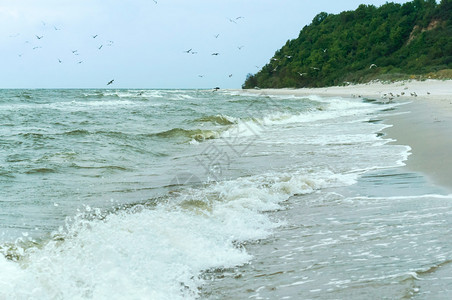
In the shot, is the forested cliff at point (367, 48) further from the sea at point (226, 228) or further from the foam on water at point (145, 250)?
the foam on water at point (145, 250)

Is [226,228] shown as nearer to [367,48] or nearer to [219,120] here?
[219,120]

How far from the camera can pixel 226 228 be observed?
5.02 metres

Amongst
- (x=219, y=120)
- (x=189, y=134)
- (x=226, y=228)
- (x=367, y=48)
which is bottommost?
(x=226, y=228)

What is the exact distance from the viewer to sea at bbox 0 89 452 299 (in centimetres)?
345

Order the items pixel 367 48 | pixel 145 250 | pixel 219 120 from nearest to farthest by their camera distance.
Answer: pixel 145 250
pixel 219 120
pixel 367 48

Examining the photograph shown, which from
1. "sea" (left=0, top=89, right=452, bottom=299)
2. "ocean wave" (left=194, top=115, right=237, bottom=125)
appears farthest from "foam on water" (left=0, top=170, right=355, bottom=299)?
"ocean wave" (left=194, top=115, right=237, bottom=125)

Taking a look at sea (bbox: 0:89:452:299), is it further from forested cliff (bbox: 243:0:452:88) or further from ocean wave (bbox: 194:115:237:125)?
forested cliff (bbox: 243:0:452:88)

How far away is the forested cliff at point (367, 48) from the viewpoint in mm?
61972

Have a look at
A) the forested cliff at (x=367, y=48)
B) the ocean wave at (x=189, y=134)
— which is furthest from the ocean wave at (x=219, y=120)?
the forested cliff at (x=367, y=48)

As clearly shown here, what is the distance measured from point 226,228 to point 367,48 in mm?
84301

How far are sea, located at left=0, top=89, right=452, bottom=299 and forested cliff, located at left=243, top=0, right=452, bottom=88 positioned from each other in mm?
43165

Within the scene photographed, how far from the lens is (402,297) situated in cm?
298

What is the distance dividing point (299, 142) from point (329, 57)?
78.8 metres

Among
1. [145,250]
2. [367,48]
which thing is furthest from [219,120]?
[367,48]
